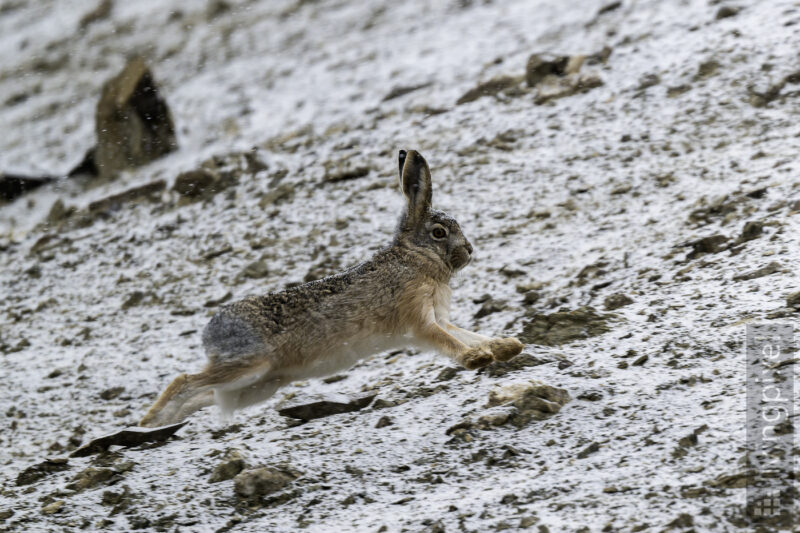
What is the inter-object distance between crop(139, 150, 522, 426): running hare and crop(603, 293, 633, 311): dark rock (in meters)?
0.97

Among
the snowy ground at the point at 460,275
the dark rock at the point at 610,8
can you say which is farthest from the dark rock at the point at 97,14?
the dark rock at the point at 610,8

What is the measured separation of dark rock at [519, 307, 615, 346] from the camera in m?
5.30

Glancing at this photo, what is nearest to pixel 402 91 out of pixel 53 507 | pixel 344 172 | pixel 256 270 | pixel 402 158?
pixel 344 172

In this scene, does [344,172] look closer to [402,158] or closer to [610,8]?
[402,158]

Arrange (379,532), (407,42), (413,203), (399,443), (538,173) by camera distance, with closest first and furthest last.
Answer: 1. (379,532)
2. (399,443)
3. (413,203)
4. (538,173)
5. (407,42)

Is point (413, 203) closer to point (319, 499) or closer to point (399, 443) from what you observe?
point (399, 443)

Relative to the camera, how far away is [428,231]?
18.0 ft

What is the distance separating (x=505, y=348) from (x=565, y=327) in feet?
2.51

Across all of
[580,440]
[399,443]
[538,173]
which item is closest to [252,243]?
[538,173]

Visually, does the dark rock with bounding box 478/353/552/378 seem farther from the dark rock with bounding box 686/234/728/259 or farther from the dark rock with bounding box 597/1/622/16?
the dark rock with bounding box 597/1/622/16

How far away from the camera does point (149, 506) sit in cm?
437

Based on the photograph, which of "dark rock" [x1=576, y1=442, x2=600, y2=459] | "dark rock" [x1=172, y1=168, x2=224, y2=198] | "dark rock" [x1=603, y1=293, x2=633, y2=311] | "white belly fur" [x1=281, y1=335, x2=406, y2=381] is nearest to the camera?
"dark rock" [x1=576, y1=442, x2=600, y2=459]

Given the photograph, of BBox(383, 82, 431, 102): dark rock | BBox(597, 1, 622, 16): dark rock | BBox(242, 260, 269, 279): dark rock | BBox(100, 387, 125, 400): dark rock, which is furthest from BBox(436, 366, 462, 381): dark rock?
BBox(597, 1, 622, 16): dark rock

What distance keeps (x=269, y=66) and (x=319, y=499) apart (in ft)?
32.8
